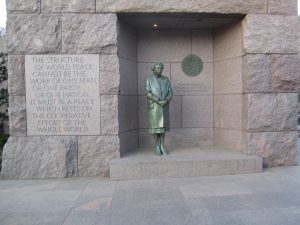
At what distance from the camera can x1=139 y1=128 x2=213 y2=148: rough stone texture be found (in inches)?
311

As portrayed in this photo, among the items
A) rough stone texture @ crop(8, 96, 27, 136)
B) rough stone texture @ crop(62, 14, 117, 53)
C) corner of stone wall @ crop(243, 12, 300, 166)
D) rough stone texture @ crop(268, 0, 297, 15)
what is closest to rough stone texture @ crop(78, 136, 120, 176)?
rough stone texture @ crop(8, 96, 27, 136)

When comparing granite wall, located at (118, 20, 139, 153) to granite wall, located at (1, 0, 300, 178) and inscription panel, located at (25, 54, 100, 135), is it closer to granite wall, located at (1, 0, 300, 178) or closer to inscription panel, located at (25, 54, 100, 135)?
granite wall, located at (1, 0, 300, 178)

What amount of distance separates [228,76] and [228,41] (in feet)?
2.87

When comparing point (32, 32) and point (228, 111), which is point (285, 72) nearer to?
point (228, 111)

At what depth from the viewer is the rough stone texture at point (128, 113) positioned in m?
6.68

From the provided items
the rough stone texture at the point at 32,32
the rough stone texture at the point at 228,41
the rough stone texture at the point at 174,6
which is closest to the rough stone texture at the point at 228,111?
the rough stone texture at the point at 228,41

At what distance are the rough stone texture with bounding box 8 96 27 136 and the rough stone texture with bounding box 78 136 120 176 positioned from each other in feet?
4.12

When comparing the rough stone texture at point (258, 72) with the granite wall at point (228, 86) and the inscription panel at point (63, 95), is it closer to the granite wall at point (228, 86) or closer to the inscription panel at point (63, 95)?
the granite wall at point (228, 86)

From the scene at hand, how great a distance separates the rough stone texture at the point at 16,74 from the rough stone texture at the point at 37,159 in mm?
1098

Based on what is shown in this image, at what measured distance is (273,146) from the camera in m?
6.56

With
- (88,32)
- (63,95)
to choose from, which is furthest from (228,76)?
(63,95)

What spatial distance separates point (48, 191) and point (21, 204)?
67 cm

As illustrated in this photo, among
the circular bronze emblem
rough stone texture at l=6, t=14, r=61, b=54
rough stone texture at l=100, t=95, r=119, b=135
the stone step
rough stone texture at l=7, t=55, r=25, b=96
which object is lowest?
the stone step

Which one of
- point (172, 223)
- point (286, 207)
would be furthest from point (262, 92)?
point (172, 223)
